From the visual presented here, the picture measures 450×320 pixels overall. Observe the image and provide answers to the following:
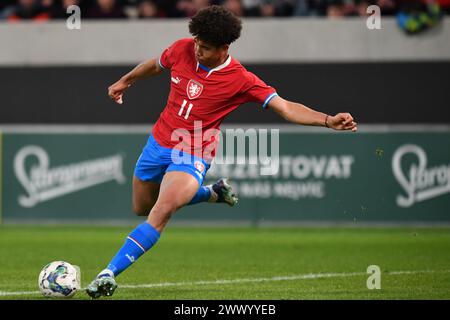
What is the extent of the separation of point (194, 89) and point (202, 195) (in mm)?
1615

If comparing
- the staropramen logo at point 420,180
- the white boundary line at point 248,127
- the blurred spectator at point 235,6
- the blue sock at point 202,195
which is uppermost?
the blurred spectator at point 235,6

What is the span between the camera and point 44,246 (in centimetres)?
1332

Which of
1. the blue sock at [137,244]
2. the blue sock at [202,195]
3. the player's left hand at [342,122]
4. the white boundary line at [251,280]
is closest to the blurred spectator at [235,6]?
the blue sock at [202,195]

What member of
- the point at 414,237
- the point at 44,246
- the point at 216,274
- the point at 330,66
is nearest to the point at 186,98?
the point at 216,274

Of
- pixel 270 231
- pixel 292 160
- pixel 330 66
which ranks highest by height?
pixel 330 66

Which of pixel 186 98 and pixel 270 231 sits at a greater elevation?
pixel 186 98

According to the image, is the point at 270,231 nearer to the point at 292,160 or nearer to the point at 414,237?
the point at 292,160

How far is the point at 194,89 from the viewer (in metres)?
8.80

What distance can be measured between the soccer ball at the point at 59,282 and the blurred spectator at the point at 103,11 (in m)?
11.2

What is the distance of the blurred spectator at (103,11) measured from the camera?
1875 centimetres

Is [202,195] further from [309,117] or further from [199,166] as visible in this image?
[309,117]

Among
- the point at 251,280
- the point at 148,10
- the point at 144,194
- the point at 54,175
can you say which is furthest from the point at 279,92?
the point at 144,194

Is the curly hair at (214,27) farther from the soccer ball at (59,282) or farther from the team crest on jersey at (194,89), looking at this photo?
the soccer ball at (59,282)

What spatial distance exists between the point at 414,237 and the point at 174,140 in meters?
6.80
